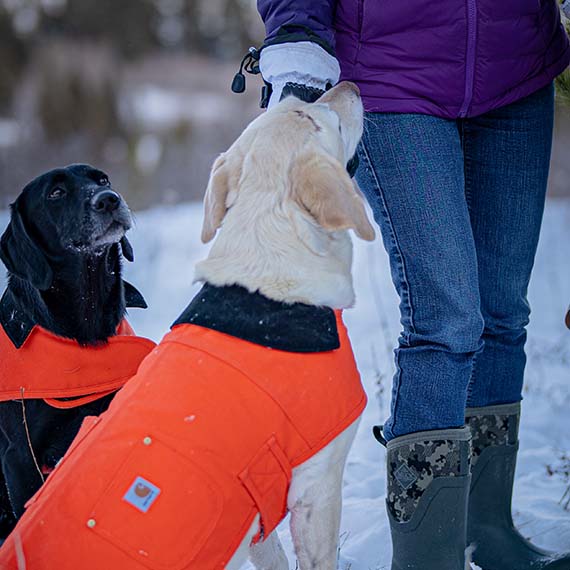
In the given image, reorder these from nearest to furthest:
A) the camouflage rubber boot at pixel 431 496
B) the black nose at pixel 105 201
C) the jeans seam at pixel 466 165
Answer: the camouflage rubber boot at pixel 431 496 → the jeans seam at pixel 466 165 → the black nose at pixel 105 201

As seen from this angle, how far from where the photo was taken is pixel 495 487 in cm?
253

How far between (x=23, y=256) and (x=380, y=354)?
9.30 feet

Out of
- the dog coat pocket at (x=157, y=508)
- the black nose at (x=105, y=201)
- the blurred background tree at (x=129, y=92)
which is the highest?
the black nose at (x=105, y=201)

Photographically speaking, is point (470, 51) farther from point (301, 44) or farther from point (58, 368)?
point (58, 368)

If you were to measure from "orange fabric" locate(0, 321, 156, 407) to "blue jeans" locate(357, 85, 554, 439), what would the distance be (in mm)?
1015

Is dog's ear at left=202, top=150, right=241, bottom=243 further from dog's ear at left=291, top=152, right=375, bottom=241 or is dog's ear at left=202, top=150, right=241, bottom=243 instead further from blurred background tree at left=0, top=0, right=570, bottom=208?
blurred background tree at left=0, top=0, right=570, bottom=208

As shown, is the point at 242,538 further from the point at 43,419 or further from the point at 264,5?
the point at 264,5

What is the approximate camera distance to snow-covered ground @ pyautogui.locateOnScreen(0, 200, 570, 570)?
2795mm

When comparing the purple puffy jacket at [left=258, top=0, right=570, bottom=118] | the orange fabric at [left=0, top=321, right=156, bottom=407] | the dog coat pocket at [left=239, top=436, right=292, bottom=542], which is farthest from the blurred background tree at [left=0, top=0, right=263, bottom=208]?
the dog coat pocket at [left=239, top=436, right=292, bottom=542]

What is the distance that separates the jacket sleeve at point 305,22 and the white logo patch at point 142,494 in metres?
1.29

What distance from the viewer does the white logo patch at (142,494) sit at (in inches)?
64.6

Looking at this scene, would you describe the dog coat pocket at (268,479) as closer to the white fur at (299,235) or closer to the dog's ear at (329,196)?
the white fur at (299,235)

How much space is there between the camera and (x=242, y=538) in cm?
179

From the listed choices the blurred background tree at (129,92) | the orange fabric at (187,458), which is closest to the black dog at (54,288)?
the orange fabric at (187,458)
